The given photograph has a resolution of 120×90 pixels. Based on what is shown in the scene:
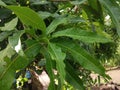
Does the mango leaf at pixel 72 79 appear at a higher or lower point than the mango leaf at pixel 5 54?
lower

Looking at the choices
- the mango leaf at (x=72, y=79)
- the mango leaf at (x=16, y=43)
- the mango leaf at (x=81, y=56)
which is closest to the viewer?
the mango leaf at (x=16, y=43)

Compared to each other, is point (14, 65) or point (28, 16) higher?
point (28, 16)

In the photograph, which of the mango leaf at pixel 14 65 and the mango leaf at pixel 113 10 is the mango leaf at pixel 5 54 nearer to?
the mango leaf at pixel 14 65

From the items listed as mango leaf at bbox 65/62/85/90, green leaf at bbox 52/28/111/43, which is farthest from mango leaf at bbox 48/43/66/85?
mango leaf at bbox 65/62/85/90

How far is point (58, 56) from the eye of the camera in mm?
671

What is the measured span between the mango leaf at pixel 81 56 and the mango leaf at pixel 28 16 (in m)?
0.08

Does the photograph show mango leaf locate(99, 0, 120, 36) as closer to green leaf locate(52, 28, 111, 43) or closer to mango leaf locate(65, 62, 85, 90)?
green leaf locate(52, 28, 111, 43)

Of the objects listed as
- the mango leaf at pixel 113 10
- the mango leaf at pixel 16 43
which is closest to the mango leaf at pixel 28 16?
the mango leaf at pixel 16 43

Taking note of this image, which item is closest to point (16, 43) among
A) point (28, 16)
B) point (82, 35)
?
point (28, 16)

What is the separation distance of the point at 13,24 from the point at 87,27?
0.38m

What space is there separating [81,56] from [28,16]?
0.17 metres

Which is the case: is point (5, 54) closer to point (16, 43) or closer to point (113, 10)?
point (16, 43)

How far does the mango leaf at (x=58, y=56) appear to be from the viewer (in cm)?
65

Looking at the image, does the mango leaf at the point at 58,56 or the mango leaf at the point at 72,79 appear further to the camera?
the mango leaf at the point at 72,79
